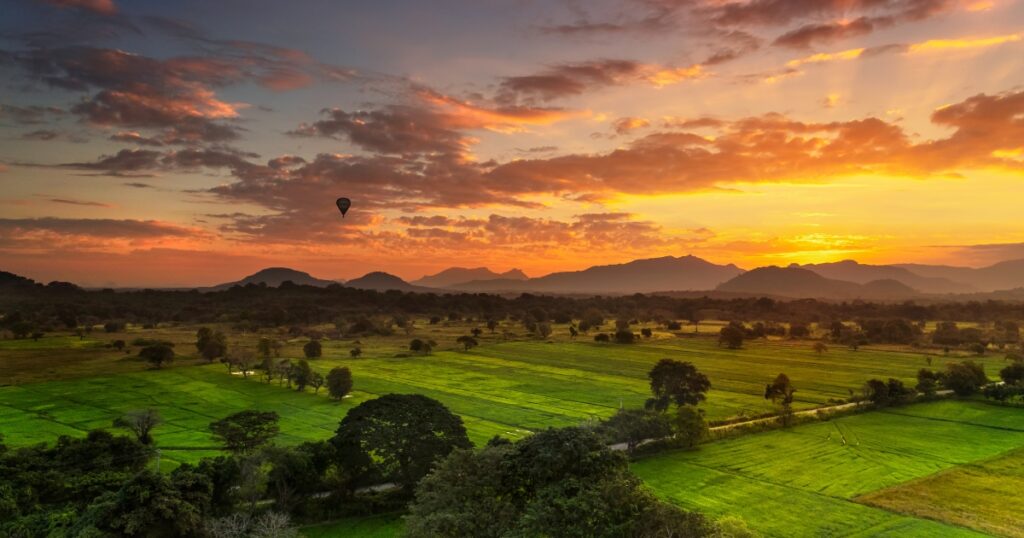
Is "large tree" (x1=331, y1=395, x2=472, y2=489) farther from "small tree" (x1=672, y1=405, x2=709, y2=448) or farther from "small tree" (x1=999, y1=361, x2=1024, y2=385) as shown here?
"small tree" (x1=999, y1=361, x2=1024, y2=385)

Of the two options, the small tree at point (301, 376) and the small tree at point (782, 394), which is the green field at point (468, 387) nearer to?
the small tree at point (782, 394)

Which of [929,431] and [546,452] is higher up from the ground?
[546,452]

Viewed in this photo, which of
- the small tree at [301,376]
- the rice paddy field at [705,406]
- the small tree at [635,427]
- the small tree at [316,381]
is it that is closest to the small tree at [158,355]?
the rice paddy field at [705,406]

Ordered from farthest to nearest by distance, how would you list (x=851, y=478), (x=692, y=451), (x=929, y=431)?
Answer: (x=929, y=431) → (x=692, y=451) → (x=851, y=478)

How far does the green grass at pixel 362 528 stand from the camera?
40.2 meters

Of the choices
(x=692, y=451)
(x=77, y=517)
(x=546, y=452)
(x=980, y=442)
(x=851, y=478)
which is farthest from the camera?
(x=980, y=442)

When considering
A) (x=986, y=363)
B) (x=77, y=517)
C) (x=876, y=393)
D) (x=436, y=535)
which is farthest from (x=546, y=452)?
(x=986, y=363)

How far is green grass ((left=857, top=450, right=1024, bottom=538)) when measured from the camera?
42.4 meters

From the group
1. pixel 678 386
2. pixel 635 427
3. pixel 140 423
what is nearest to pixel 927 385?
pixel 678 386

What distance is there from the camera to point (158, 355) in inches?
4109

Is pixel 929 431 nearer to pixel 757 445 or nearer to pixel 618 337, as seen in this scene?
pixel 757 445

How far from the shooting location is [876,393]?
80.2 m

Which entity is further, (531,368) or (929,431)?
(531,368)

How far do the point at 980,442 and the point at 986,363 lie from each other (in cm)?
6559
